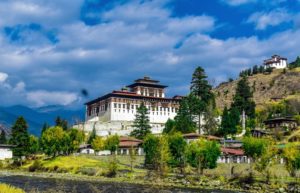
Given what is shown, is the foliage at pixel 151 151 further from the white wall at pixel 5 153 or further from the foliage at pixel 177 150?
the white wall at pixel 5 153

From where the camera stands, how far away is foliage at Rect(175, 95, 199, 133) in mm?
111875

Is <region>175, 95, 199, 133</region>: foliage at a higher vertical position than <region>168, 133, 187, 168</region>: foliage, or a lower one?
higher

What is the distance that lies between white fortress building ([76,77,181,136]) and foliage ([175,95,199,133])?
2130 centimetres

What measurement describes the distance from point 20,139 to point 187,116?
136 ft

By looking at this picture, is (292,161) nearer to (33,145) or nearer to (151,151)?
(151,151)

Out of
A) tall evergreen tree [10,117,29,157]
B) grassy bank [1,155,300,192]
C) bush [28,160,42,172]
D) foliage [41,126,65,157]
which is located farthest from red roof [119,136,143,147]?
bush [28,160,42,172]

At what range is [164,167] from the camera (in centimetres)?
7669

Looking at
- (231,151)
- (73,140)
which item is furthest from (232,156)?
(73,140)

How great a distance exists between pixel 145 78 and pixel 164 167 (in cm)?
8868

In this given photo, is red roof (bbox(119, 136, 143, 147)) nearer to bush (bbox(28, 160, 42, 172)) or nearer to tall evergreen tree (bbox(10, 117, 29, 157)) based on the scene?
tall evergreen tree (bbox(10, 117, 29, 157))

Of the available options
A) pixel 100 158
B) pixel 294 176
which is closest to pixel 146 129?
pixel 100 158

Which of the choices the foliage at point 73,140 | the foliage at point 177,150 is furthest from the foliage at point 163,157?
the foliage at point 73,140

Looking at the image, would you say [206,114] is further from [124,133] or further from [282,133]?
[124,133]

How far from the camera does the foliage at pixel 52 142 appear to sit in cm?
9512
